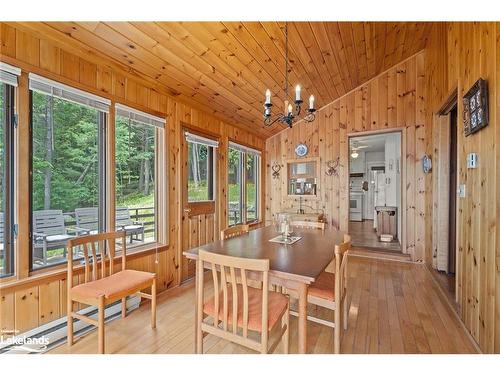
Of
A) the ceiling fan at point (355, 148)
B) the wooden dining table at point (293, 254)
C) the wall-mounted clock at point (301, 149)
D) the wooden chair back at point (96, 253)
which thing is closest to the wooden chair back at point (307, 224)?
the wooden dining table at point (293, 254)

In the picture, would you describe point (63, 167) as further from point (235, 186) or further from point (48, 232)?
point (235, 186)

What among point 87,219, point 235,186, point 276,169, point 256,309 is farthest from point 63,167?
point 276,169

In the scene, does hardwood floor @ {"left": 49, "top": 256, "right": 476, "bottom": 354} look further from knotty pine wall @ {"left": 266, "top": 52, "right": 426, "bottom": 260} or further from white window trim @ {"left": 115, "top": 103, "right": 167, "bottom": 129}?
white window trim @ {"left": 115, "top": 103, "right": 167, "bottom": 129}

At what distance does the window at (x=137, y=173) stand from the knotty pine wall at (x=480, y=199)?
291 centimetres

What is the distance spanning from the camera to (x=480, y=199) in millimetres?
1821

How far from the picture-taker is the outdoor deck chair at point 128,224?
257cm

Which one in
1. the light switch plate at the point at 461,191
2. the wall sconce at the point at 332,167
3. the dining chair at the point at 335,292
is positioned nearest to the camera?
the dining chair at the point at 335,292

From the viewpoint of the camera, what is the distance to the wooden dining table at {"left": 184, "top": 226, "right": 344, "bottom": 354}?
4.82ft

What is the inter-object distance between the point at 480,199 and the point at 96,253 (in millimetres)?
3178

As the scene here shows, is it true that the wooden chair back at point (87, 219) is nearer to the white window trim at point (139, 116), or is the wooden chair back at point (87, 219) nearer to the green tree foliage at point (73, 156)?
the green tree foliage at point (73, 156)

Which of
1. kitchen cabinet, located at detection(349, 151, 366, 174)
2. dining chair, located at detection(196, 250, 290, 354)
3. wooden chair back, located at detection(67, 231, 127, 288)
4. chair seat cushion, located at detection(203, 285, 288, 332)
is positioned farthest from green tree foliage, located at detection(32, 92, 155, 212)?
kitchen cabinet, located at detection(349, 151, 366, 174)

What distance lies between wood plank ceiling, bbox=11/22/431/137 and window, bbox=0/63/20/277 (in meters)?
0.53
